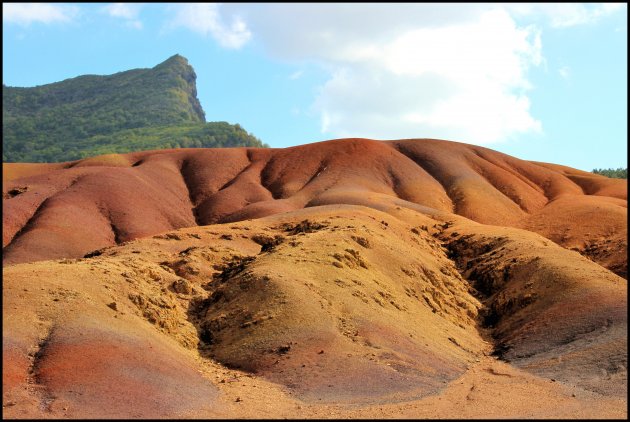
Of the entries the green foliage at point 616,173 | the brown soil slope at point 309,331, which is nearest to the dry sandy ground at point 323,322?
the brown soil slope at point 309,331

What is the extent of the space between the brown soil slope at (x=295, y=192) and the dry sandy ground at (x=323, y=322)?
269 centimetres

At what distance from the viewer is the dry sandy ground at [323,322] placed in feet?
65.3

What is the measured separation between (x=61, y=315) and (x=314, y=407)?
913 cm

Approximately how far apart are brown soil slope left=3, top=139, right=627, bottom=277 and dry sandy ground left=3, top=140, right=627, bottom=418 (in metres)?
2.69

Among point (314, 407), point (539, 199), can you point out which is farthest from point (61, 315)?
point (539, 199)

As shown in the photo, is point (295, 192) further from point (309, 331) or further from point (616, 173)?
point (616, 173)

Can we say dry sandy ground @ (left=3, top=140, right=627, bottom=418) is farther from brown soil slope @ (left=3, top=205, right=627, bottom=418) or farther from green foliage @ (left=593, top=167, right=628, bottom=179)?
green foliage @ (left=593, top=167, right=628, bottom=179)

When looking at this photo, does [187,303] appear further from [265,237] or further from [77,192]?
[77,192]

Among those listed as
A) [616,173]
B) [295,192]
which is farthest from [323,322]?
[616,173]

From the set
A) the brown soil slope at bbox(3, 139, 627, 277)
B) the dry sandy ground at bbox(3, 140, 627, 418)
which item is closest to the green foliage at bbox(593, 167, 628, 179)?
the brown soil slope at bbox(3, 139, 627, 277)

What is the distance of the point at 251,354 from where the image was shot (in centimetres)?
2436

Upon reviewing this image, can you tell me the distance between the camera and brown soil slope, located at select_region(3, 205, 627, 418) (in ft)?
65.0

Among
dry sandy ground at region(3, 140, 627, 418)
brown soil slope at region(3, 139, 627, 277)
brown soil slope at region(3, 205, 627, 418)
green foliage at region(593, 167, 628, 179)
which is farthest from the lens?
green foliage at region(593, 167, 628, 179)

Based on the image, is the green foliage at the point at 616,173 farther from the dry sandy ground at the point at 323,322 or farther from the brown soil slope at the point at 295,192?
the dry sandy ground at the point at 323,322
